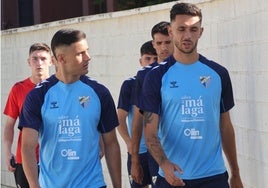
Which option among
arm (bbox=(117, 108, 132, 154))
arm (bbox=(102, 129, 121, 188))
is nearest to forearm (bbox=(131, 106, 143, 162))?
arm (bbox=(102, 129, 121, 188))

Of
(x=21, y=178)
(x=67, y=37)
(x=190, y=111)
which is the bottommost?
(x=21, y=178)

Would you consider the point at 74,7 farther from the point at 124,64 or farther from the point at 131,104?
the point at 131,104

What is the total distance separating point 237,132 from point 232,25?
3.22 ft

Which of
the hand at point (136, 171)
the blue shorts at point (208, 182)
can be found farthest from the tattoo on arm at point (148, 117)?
the hand at point (136, 171)

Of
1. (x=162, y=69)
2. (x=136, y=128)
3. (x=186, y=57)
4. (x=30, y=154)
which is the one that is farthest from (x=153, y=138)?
(x=136, y=128)

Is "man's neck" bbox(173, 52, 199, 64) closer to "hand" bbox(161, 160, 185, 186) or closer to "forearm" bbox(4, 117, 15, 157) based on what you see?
"hand" bbox(161, 160, 185, 186)

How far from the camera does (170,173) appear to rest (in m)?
5.86

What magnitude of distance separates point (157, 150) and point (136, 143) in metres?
1.25

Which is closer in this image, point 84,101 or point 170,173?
point 170,173

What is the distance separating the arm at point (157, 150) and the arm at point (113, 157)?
263 millimetres

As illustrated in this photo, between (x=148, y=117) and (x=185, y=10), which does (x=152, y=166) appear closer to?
(x=148, y=117)

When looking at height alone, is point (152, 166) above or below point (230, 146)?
below

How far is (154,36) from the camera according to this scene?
7707 mm

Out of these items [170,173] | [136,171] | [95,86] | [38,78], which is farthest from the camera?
[38,78]
